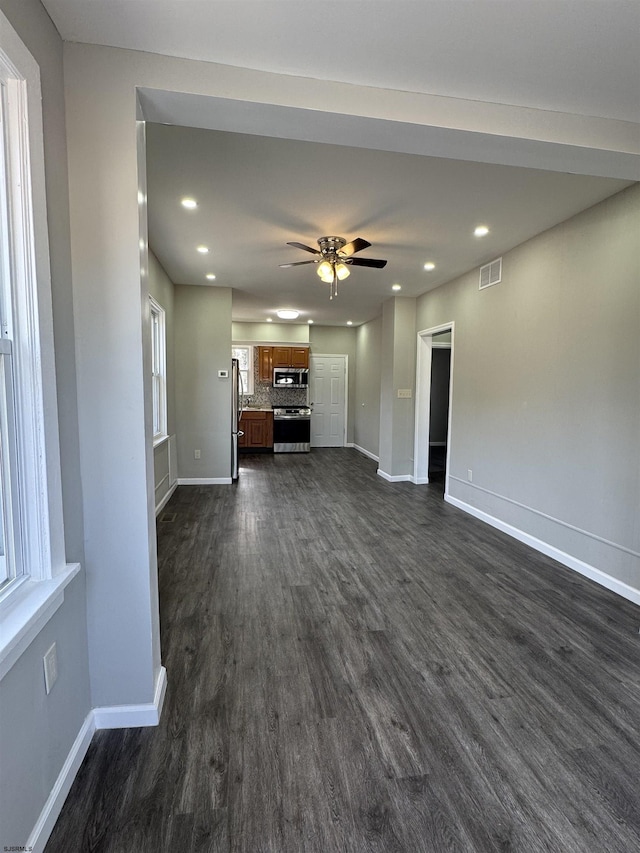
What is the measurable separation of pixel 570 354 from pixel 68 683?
3633mm

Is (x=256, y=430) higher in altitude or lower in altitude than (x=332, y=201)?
lower

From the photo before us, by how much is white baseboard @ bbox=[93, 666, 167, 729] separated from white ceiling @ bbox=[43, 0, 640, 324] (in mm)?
2500

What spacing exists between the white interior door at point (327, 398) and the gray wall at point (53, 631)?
7.47m

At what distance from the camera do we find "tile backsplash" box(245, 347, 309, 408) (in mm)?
8703

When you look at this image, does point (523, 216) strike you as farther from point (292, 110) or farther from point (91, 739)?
point (91, 739)

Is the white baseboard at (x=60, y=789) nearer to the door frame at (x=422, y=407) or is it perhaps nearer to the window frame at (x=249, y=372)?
the door frame at (x=422, y=407)

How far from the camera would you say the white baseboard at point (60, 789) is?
3.81 feet

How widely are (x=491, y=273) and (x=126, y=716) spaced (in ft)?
14.8

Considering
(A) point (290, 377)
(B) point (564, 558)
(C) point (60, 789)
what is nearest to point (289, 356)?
(A) point (290, 377)

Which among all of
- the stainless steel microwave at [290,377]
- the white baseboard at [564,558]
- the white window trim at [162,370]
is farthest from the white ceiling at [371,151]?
the stainless steel microwave at [290,377]

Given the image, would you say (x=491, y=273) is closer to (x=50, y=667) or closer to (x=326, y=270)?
(x=326, y=270)

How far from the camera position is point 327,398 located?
898cm

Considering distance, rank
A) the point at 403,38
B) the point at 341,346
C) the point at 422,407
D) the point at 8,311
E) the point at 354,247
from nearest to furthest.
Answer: the point at 8,311 → the point at 403,38 → the point at 354,247 → the point at 422,407 → the point at 341,346

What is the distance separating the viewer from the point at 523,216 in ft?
10.1
